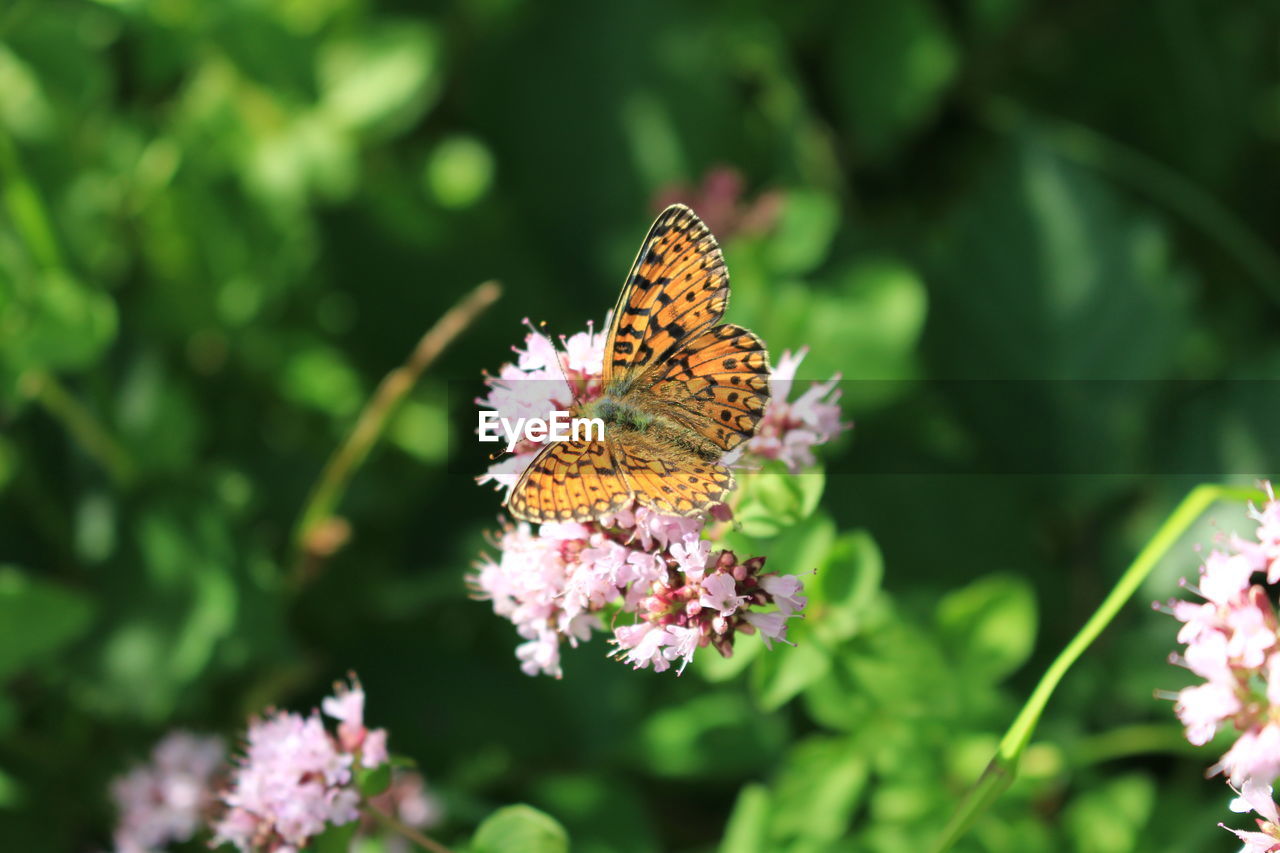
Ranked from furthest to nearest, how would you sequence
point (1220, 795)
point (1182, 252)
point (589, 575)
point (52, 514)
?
point (1182, 252) → point (52, 514) → point (1220, 795) → point (589, 575)

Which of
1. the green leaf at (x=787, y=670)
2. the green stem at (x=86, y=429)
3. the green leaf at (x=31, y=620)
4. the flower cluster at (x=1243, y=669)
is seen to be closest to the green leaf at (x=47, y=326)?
the green stem at (x=86, y=429)

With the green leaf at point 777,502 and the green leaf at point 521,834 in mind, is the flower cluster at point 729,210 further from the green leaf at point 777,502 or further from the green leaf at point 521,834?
the green leaf at point 521,834

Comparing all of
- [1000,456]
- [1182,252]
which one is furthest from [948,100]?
[1000,456]

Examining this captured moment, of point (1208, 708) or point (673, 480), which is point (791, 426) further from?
point (1208, 708)

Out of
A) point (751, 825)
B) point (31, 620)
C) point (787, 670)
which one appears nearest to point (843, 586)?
point (787, 670)

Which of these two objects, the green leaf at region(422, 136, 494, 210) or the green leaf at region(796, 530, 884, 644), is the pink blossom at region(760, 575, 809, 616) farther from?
the green leaf at region(422, 136, 494, 210)

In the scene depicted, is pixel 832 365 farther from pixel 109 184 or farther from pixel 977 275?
pixel 109 184
